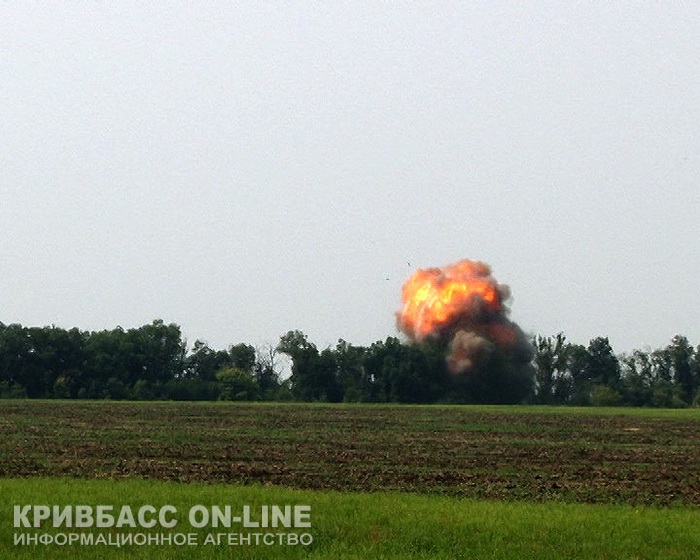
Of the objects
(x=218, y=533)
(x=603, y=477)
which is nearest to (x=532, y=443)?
(x=603, y=477)

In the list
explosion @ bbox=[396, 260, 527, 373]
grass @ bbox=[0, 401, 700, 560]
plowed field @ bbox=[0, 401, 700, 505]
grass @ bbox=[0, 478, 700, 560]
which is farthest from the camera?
explosion @ bbox=[396, 260, 527, 373]

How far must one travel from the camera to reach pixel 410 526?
68.8 feet

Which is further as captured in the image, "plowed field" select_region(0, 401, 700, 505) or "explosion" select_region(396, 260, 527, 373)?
"explosion" select_region(396, 260, 527, 373)

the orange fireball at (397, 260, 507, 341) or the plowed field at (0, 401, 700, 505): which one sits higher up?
the orange fireball at (397, 260, 507, 341)

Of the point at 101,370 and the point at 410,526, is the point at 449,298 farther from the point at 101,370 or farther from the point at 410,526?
the point at 410,526

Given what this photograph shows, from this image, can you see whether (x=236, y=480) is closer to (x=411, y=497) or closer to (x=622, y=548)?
(x=411, y=497)

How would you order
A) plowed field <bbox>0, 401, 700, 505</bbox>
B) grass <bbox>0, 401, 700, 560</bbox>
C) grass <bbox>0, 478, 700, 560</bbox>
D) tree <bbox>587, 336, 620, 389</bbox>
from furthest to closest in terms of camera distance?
tree <bbox>587, 336, 620, 389</bbox>
plowed field <bbox>0, 401, 700, 505</bbox>
grass <bbox>0, 401, 700, 560</bbox>
grass <bbox>0, 478, 700, 560</bbox>

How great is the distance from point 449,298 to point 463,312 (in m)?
2.89

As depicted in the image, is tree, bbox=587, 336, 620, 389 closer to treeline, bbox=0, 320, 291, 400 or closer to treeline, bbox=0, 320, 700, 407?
treeline, bbox=0, 320, 700, 407

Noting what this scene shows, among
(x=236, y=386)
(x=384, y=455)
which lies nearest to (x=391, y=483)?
(x=384, y=455)

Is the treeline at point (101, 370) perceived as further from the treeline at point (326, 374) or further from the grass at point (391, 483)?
the grass at point (391, 483)

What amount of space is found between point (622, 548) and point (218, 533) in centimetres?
765

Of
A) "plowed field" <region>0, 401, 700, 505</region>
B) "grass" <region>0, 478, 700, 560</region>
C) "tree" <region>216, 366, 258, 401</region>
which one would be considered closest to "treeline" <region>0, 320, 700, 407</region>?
"tree" <region>216, 366, 258, 401</region>

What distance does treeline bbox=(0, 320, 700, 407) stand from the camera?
129500mm
